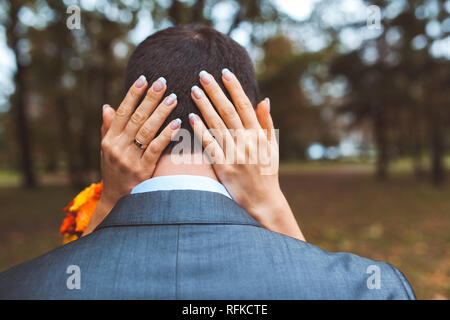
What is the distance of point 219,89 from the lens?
1.42 meters

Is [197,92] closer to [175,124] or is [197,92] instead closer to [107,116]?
[175,124]

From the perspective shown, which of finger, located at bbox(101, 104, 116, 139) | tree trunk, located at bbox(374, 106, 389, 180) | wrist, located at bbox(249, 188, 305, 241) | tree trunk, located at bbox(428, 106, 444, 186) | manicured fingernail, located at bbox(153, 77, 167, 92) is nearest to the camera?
manicured fingernail, located at bbox(153, 77, 167, 92)

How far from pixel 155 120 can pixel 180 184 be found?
325 millimetres

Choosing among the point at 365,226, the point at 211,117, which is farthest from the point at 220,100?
the point at 365,226

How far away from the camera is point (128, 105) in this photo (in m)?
1.45

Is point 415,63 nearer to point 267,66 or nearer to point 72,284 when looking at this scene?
point 267,66

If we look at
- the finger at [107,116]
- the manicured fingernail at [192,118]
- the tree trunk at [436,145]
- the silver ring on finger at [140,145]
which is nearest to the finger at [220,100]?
the manicured fingernail at [192,118]

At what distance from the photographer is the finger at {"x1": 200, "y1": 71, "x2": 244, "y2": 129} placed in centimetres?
141

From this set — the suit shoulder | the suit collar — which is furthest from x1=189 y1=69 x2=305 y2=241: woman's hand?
the suit shoulder

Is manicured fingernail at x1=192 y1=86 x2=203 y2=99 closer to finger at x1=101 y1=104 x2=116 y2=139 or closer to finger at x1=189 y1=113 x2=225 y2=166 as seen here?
finger at x1=189 y1=113 x2=225 y2=166

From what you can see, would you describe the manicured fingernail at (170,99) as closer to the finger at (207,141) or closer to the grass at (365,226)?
the finger at (207,141)

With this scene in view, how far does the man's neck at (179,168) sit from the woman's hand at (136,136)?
32mm

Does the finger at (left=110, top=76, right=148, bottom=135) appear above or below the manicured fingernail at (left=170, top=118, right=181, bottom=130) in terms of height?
above
